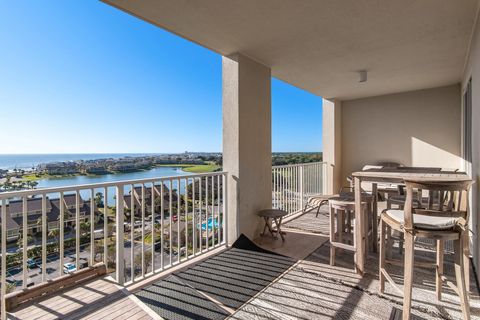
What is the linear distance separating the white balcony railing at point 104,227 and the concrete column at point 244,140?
343 millimetres

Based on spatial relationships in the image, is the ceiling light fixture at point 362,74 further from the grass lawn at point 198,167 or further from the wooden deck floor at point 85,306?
the wooden deck floor at point 85,306

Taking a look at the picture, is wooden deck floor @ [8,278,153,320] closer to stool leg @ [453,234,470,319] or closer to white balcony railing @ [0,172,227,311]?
white balcony railing @ [0,172,227,311]

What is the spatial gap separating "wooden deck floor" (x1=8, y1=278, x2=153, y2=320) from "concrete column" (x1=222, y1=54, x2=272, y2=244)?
2.02 meters

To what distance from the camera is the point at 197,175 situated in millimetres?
3076

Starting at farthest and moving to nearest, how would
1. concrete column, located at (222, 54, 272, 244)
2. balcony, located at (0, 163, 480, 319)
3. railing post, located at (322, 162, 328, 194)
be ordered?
railing post, located at (322, 162, 328, 194)
concrete column, located at (222, 54, 272, 244)
balcony, located at (0, 163, 480, 319)

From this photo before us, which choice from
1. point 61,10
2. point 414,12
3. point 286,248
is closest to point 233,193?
point 286,248

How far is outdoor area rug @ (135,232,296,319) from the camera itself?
6.55 ft

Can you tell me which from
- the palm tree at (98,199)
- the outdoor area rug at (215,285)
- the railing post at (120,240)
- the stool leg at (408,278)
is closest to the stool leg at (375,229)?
the outdoor area rug at (215,285)

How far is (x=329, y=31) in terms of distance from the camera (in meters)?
2.80

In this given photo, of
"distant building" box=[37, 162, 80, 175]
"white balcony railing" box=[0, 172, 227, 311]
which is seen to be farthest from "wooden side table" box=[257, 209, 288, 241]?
"distant building" box=[37, 162, 80, 175]

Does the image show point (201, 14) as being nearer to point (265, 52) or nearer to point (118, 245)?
point (265, 52)

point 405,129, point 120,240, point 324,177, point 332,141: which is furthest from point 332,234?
point 405,129

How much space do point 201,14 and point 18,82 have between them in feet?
22.4

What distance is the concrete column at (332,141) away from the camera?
20.5 ft
